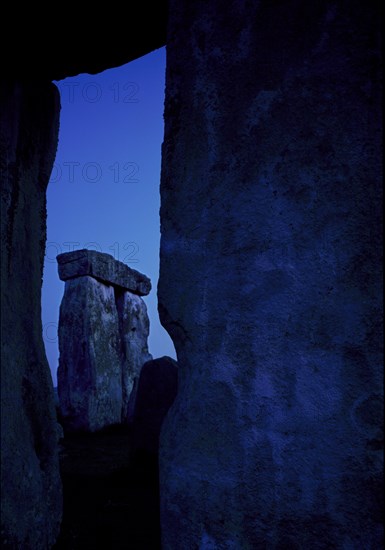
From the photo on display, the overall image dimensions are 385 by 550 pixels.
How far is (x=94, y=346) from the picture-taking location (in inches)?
241

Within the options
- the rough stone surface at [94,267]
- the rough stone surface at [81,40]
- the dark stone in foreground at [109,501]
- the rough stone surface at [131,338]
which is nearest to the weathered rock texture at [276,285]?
the rough stone surface at [81,40]

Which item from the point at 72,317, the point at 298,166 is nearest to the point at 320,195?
the point at 298,166

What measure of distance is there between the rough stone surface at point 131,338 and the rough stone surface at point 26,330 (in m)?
5.07

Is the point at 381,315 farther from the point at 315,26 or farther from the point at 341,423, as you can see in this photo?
the point at 315,26

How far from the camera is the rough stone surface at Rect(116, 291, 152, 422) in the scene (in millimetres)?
6844

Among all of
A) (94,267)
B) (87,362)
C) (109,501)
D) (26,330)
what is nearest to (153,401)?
(109,501)

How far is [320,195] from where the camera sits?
107 cm

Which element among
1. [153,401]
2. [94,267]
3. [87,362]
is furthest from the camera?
[94,267]

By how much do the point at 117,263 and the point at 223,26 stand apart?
5976 millimetres

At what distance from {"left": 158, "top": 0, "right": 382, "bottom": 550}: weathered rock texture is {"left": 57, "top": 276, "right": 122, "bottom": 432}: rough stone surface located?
16.5 feet

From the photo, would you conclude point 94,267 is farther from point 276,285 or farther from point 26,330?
point 276,285

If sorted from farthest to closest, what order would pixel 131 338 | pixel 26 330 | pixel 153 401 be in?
pixel 131 338, pixel 153 401, pixel 26 330

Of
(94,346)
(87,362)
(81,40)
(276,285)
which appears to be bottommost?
(87,362)

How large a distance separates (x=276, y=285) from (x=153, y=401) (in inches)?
104
